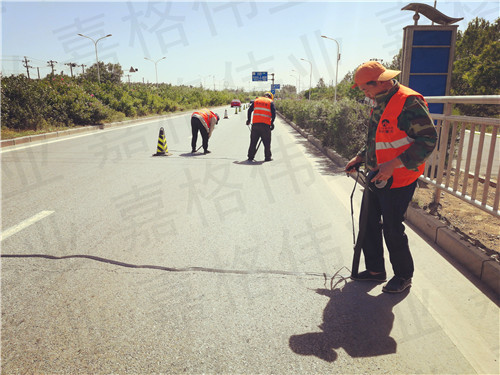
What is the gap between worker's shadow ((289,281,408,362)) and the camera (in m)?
2.45

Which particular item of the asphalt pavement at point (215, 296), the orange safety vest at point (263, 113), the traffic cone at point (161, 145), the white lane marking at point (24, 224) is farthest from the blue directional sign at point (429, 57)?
the white lane marking at point (24, 224)

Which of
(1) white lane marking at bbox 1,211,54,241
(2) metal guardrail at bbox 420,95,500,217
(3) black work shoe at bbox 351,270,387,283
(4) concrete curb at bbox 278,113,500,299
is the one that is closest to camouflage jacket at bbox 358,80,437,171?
(2) metal guardrail at bbox 420,95,500,217

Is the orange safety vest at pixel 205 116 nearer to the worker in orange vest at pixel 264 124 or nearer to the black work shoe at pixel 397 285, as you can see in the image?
the worker in orange vest at pixel 264 124

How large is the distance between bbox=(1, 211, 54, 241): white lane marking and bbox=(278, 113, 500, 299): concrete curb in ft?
15.3

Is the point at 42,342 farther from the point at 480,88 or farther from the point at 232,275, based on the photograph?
the point at 480,88

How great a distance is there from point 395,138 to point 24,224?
14.0 ft

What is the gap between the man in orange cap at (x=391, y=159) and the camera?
9.14 ft

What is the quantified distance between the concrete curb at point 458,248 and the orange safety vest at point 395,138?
1061 millimetres

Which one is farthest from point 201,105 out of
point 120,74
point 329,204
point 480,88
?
point 329,204

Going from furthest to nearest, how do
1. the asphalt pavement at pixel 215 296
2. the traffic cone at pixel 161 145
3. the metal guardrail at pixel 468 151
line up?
1. the traffic cone at pixel 161 145
2. the metal guardrail at pixel 468 151
3. the asphalt pavement at pixel 215 296

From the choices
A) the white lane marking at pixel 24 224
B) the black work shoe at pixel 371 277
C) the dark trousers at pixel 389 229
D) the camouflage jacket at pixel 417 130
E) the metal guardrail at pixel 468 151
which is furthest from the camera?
the white lane marking at pixel 24 224

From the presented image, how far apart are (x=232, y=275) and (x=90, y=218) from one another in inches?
97.0

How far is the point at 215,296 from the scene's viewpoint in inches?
121

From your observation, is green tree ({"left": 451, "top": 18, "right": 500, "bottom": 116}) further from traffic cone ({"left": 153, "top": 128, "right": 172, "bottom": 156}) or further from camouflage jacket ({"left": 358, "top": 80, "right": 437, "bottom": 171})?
camouflage jacket ({"left": 358, "top": 80, "right": 437, "bottom": 171})
